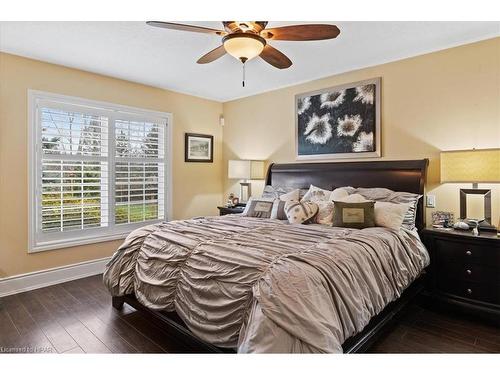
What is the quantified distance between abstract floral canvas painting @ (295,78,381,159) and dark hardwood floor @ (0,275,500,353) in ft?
6.26

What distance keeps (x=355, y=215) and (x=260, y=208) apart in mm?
1182

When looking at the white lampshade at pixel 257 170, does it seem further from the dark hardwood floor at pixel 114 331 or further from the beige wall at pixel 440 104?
the dark hardwood floor at pixel 114 331

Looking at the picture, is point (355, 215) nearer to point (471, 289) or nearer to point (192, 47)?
point (471, 289)

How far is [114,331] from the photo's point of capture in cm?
241

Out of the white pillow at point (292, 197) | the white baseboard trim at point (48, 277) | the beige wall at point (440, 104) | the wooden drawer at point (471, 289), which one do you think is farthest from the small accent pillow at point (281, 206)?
the white baseboard trim at point (48, 277)

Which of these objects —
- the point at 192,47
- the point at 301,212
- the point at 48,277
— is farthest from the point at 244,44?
the point at 48,277

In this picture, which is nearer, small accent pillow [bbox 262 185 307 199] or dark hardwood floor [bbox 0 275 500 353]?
dark hardwood floor [bbox 0 275 500 353]

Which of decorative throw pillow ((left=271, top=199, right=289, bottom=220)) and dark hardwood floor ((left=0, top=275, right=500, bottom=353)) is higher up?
decorative throw pillow ((left=271, top=199, right=289, bottom=220))

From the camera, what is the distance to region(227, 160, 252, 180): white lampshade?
15.1 ft

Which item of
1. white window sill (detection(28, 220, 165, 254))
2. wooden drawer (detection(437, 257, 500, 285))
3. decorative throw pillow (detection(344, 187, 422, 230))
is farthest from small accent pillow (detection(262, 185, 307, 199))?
white window sill (detection(28, 220, 165, 254))

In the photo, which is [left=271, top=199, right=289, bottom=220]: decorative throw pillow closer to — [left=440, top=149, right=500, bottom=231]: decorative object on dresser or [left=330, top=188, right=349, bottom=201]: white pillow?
[left=330, top=188, right=349, bottom=201]: white pillow

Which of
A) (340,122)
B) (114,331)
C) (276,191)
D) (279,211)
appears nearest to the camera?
(114,331)

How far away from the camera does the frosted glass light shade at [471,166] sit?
255cm

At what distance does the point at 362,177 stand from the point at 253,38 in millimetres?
2164
